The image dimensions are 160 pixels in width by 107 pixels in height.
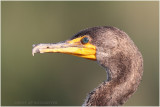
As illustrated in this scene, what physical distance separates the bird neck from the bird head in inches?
11.9

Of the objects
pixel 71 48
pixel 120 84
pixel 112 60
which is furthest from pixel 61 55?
pixel 120 84

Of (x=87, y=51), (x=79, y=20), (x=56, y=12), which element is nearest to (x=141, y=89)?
(x=79, y=20)

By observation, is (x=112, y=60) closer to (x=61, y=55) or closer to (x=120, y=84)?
(x=120, y=84)

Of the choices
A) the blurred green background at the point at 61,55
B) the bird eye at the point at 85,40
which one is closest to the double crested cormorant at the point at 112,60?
the bird eye at the point at 85,40

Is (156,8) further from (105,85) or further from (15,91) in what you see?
(105,85)

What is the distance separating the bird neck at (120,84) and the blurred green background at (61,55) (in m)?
7.75

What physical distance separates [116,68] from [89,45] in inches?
22.9

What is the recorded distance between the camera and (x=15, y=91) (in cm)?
1479

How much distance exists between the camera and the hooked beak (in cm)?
637

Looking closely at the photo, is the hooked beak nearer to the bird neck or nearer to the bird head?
the bird head

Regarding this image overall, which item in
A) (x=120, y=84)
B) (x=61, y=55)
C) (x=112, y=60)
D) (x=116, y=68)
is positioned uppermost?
(x=112, y=60)

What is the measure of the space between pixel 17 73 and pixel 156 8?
272 inches

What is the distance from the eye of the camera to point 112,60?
6.31 metres

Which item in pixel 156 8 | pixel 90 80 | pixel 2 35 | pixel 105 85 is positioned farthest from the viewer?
pixel 156 8
